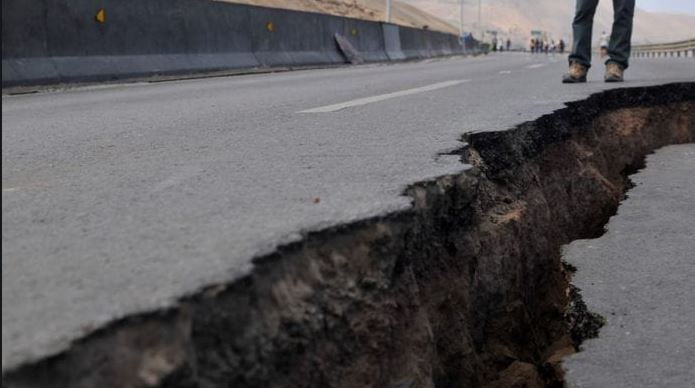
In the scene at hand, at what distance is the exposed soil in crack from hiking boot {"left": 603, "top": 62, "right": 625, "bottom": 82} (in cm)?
267

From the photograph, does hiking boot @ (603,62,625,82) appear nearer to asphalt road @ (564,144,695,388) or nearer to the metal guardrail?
asphalt road @ (564,144,695,388)

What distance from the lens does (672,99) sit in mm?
6312

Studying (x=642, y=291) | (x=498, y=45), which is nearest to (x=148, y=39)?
(x=642, y=291)

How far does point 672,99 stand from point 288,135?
3.79 meters

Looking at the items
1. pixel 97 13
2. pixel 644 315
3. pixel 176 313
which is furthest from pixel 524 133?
pixel 97 13

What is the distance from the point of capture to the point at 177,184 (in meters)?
2.69

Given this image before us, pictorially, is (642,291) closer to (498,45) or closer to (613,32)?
(613,32)

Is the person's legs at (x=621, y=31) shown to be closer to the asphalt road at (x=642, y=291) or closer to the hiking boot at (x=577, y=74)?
the hiking boot at (x=577, y=74)

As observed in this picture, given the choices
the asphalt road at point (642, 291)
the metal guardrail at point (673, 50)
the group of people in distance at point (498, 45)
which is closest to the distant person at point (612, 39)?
the asphalt road at point (642, 291)

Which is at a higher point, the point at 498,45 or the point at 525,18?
the point at 525,18

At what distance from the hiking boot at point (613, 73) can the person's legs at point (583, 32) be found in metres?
0.20

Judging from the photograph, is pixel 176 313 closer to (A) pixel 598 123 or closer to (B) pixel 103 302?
(B) pixel 103 302

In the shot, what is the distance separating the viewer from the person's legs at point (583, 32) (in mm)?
7430

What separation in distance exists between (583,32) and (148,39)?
17.9 feet
